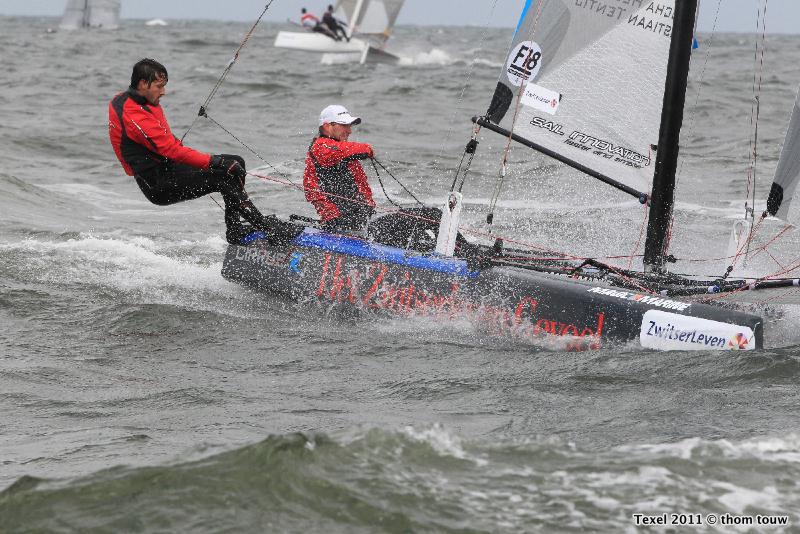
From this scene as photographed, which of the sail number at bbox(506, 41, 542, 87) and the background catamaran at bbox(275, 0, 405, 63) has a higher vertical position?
the background catamaran at bbox(275, 0, 405, 63)

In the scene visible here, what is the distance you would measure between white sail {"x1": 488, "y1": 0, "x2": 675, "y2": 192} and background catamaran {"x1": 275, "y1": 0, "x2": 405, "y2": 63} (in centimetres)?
2759

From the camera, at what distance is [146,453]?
12.7ft

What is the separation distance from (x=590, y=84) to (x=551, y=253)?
1028 mm

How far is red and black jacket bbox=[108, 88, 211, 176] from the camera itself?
5.89m

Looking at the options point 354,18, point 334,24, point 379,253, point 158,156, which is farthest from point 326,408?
point 334,24

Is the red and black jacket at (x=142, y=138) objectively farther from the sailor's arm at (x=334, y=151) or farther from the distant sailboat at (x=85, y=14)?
the distant sailboat at (x=85, y=14)

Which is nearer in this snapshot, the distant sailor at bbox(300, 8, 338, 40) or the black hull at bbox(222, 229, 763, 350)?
the black hull at bbox(222, 229, 763, 350)

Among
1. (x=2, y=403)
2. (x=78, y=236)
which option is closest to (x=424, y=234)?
(x=2, y=403)

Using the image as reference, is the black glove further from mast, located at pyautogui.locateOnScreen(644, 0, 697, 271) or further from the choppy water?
mast, located at pyautogui.locateOnScreen(644, 0, 697, 271)

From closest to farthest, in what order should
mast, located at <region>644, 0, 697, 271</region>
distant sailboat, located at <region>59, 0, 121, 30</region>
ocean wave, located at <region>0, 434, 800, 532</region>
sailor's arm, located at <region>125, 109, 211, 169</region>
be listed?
ocean wave, located at <region>0, 434, 800, 532</region> → mast, located at <region>644, 0, 697, 271</region> → sailor's arm, located at <region>125, 109, 211, 169</region> → distant sailboat, located at <region>59, 0, 121, 30</region>

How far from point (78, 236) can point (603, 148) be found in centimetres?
423

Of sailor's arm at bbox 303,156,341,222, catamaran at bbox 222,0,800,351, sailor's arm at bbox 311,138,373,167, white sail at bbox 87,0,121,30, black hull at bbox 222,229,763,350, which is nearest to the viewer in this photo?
black hull at bbox 222,229,763,350

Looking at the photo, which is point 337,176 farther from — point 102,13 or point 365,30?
point 102,13

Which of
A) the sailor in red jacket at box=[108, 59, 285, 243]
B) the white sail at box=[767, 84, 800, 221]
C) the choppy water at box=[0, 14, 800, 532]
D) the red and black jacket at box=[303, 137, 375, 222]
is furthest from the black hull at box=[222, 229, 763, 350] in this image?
the white sail at box=[767, 84, 800, 221]
